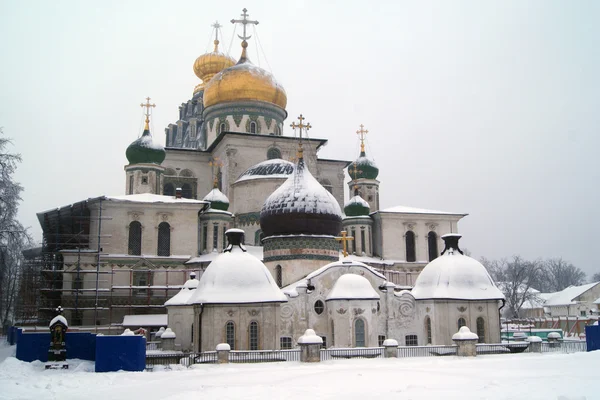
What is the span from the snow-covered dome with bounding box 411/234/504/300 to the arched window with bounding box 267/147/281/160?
16353 millimetres

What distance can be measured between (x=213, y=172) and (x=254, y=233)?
743 cm

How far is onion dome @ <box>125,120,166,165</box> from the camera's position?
3841 cm

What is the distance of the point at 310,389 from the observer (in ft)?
45.2

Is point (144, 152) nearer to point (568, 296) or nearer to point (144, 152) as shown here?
point (144, 152)

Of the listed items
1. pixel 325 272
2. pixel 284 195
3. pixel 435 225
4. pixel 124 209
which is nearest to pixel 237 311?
pixel 325 272

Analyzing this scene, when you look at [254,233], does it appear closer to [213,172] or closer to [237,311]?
[213,172]

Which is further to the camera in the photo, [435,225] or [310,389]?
[435,225]

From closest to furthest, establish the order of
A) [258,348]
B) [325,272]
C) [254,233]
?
1. [258,348]
2. [325,272]
3. [254,233]

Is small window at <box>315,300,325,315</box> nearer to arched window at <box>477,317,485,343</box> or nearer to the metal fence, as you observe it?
the metal fence

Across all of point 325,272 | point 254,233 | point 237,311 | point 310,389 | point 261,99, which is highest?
point 261,99

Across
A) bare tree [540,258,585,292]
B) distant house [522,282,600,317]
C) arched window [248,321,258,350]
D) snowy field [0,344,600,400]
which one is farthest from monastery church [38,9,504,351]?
bare tree [540,258,585,292]

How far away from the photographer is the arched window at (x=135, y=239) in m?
32.5

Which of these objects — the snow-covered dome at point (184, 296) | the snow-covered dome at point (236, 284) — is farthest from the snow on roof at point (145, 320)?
the snow-covered dome at point (236, 284)

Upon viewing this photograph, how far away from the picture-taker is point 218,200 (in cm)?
3538
